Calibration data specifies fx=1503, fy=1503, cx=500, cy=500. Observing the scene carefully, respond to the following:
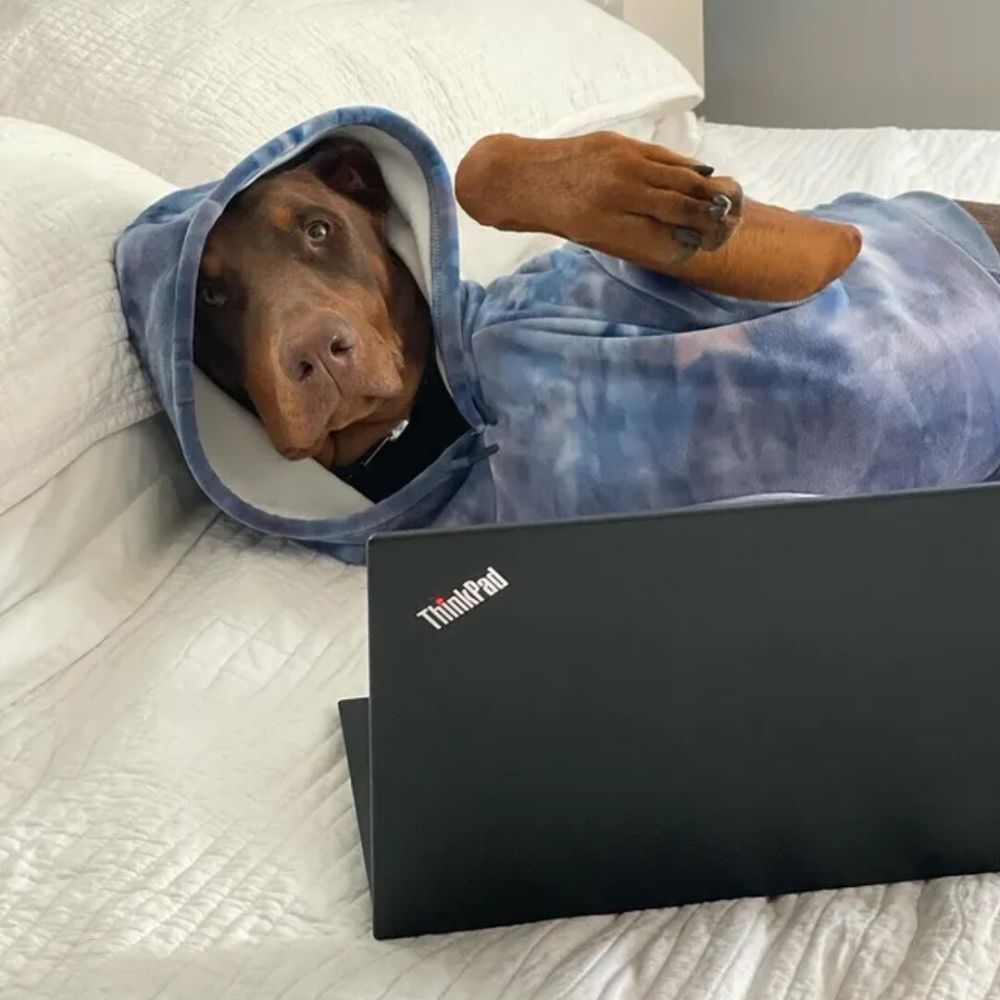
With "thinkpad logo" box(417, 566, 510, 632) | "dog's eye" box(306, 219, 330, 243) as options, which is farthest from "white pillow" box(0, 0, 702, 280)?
"thinkpad logo" box(417, 566, 510, 632)

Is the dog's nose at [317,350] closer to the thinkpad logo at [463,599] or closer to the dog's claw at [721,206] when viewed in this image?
the dog's claw at [721,206]

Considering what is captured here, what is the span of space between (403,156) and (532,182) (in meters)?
0.19

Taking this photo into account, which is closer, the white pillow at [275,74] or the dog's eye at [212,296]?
the dog's eye at [212,296]

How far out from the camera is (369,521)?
1137 mm

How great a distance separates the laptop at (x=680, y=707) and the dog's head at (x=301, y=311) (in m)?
0.40

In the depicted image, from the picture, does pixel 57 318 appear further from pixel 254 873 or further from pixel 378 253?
pixel 254 873

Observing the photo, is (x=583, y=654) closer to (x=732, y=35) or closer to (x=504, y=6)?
(x=504, y=6)

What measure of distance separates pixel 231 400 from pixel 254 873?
43cm

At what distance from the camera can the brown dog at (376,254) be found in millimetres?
981

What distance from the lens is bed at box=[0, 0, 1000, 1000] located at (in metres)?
0.76

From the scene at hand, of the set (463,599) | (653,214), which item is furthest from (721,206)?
(463,599)

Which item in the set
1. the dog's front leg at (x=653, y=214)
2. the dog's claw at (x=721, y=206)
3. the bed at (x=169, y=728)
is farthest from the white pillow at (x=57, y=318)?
the dog's claw at (x=721, y=206)

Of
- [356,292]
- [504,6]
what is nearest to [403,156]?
[356,292]

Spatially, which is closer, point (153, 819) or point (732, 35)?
point (153, 819)
